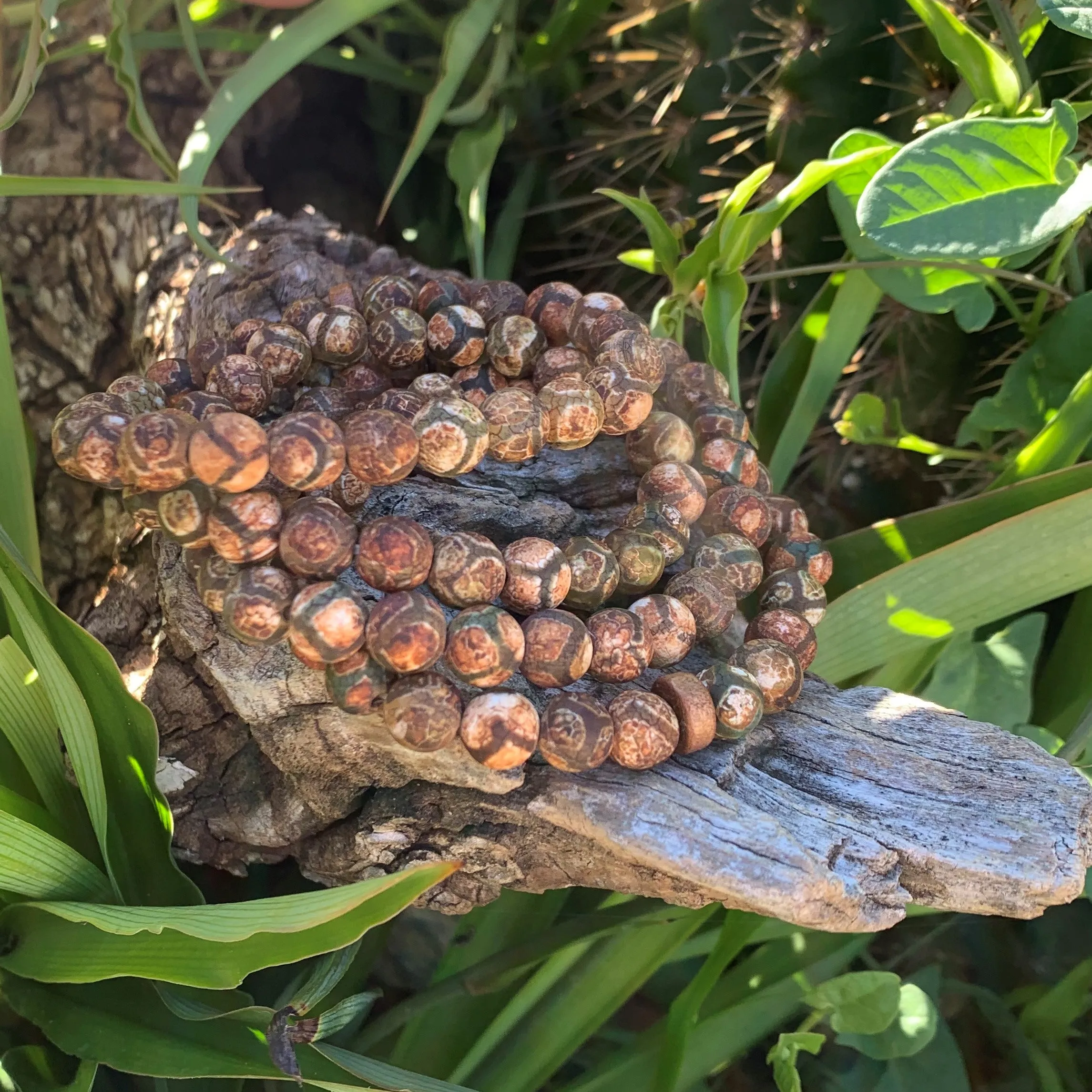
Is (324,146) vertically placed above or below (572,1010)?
Result: above

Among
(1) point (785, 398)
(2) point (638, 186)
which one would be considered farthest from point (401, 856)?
(2) point (638, 186)

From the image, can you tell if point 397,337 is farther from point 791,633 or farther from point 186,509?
point 791,633

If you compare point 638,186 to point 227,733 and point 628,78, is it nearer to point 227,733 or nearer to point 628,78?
point 628,78

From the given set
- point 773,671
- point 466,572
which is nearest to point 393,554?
point 466,572

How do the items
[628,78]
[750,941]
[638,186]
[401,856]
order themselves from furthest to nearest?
[638,186] < [628,78] < [750,941] < [401,856]

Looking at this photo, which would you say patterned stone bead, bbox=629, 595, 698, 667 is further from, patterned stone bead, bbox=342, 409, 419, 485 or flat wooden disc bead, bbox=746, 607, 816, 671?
patterned stone bead, bbox=342, 409, 419, 485

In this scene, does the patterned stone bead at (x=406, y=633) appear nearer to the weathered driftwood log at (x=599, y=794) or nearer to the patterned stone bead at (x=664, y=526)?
the weathered driftwood log at (x=599, y=794)
